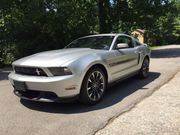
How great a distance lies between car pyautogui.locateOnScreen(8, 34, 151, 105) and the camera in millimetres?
5234

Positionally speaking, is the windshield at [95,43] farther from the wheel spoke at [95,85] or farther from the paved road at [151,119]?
the paved road at [151,119]

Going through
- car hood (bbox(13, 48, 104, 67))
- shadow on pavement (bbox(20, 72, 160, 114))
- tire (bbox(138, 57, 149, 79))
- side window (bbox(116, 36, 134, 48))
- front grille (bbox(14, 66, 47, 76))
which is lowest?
shadow on pavement (bbox(20, 72, 160, 114))

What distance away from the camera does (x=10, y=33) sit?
13.6 metres

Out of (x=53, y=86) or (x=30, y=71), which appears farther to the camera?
(x=30, y=71)

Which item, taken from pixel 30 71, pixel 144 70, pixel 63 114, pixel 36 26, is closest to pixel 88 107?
pixel 63 114

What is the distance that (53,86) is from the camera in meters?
5.14

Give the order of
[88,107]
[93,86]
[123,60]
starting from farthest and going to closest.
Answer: [123,60], [93,86], [88,107]

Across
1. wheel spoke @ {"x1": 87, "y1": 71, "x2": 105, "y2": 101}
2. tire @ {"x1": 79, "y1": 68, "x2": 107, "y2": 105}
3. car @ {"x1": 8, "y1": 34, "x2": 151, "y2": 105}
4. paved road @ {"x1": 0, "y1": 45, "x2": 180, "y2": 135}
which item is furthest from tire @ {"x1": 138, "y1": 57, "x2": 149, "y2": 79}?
wheel spoke @ {"x1": 87, "y1": 71, "x2": 105, "y2": 101}

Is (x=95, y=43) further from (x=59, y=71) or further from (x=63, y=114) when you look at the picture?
(x=63, y=114)

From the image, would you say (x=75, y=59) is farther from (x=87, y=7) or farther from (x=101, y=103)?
(x=87, y=7)

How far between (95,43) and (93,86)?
1537 millimetres

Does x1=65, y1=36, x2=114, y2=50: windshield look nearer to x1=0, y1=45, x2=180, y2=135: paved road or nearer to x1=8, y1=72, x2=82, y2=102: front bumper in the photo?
x1=0, y1=45, x2=180, y2=135: paved road

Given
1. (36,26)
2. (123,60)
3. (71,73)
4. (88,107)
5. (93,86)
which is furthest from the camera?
(36,26)

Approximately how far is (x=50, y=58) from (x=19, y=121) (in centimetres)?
139
